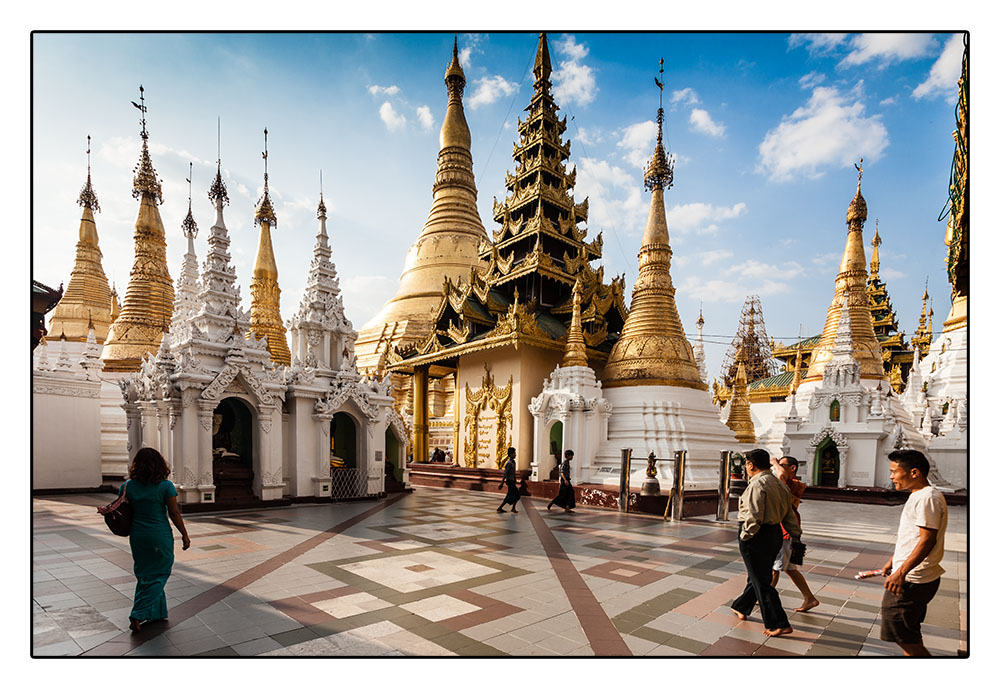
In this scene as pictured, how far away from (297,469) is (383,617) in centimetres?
965

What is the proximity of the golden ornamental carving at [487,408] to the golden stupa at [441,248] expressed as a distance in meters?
8.03

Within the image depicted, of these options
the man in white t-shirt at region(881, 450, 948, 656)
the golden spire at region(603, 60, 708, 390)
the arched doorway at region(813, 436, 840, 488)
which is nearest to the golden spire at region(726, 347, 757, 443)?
the arched doorway at region(813, 436, 840, 488)

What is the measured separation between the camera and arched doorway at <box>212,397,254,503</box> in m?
12.8

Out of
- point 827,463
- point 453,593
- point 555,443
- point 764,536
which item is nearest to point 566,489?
point 555,443

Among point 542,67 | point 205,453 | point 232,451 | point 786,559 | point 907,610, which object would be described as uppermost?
point 542,67

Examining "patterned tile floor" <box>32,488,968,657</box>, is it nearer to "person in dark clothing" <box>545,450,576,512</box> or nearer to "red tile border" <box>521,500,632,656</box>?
"red tile border" <box>521,500,632,656</box>

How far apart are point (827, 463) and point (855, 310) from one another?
8172mm

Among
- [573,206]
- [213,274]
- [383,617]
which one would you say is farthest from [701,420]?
[213,274]

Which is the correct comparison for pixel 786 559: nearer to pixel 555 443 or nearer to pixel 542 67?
pixel 555 443

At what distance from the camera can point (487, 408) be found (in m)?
19.1

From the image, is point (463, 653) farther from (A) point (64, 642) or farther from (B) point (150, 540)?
(A) point (64, 642)

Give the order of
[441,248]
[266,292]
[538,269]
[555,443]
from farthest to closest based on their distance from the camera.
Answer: [441,248] → [266,292] → [538,269] → [555,443]

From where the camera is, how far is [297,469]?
44.3 feet

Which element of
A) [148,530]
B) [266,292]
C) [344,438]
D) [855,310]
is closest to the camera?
[148,530]
